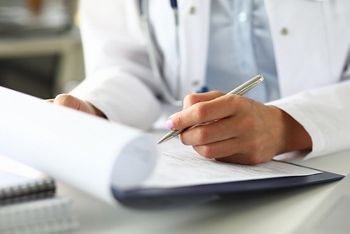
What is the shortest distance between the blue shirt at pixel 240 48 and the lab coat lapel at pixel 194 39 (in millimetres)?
20

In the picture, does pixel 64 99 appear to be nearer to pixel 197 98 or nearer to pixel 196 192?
pixel 197 98

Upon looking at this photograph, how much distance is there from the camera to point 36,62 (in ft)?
8.77

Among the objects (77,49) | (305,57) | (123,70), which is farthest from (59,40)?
(305,57)

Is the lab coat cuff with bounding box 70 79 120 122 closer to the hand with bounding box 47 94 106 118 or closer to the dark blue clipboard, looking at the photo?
the hand with bounding box 47 94 106 118

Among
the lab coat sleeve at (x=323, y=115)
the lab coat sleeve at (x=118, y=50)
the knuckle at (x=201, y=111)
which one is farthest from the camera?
the lab coat sleeve at (x=118, y=50)

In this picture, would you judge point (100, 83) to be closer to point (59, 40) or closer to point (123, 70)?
point (123, 70)

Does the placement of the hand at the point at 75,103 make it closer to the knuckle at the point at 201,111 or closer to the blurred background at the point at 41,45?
the knuckle at the point at 201,111

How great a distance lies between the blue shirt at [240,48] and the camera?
97cm

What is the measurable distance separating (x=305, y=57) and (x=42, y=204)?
21.1 inches

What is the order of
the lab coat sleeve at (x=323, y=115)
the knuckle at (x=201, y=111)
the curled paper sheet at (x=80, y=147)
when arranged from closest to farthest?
1. the curled paper sheet at (x=80, y=147)
2. the knuckle at (x=201, y=111)
3. the lab coat sleeve at (x=323, y=115)

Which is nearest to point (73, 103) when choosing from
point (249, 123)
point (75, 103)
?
point (75, 103)

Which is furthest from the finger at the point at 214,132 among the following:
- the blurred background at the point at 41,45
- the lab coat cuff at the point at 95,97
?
the blurred background at the point at 41,45

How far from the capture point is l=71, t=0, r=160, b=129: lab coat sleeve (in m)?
0.97

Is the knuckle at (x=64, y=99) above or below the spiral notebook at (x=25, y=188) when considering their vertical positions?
above
